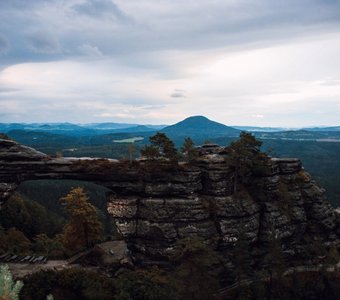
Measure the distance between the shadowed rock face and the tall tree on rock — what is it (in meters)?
1.24

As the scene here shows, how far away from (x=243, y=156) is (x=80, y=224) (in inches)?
1029

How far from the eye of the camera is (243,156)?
166ft

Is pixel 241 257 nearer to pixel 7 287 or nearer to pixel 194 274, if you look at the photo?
pixel 194 274

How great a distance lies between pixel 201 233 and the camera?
48.3 meters

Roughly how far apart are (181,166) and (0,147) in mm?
24090

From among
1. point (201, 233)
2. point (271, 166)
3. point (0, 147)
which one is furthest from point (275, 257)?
point (0, 147)

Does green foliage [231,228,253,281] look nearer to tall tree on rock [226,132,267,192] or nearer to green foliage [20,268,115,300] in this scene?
tall tree on rock [226,132,267,192]

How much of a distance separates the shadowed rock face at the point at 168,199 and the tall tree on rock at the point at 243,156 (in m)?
1.24

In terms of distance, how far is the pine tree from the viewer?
178ft

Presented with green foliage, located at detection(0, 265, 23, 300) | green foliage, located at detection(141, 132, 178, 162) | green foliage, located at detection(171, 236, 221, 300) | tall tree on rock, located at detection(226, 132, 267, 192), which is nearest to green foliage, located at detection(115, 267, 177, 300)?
green foliage, located at detection(171, 236, 221, 300)

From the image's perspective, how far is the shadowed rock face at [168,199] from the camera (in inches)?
1901

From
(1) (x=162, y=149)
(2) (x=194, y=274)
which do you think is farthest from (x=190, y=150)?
(2) (x=194, y=274)

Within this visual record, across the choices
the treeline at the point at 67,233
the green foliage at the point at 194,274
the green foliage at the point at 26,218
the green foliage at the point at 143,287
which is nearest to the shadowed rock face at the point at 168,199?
the green foliage at the point at 194,274

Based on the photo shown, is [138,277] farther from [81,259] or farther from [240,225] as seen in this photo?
[240,225]
